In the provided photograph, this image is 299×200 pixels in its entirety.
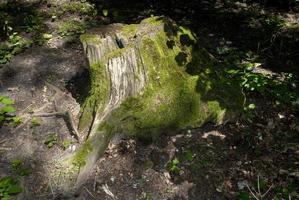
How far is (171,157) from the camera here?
15.9ft

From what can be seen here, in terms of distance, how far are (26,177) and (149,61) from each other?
223 centimetres

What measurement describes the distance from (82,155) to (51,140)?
2.31 ft

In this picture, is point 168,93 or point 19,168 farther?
point 168,93

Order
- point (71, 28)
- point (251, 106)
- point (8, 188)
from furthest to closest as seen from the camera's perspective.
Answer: point (71, 28) < point (251, 106) < point (8, 188)

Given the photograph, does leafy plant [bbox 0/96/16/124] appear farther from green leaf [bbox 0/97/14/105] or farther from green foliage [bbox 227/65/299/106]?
green foliage [bbox 227/65/299/106]

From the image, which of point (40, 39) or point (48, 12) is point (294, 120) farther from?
point (48, 12)

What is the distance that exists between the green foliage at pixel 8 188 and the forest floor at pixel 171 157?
0.08 meters

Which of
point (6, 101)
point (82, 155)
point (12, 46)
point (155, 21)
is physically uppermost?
point (155, 21)

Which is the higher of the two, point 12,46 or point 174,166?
point 12,46

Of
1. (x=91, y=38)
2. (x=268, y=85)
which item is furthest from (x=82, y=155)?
(x=268, y=85)

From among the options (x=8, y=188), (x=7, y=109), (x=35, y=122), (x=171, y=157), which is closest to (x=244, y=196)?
(x=171, y=157)

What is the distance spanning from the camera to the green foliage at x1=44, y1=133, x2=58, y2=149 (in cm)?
511

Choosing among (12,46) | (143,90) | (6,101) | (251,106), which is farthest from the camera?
(12,46)

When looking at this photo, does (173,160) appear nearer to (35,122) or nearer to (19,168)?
(19,168)
